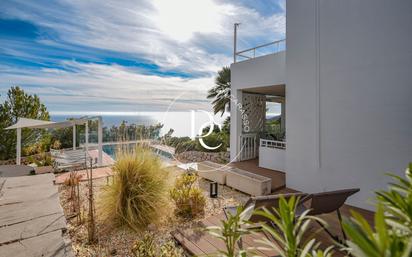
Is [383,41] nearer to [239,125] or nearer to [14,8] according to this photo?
[239,125]

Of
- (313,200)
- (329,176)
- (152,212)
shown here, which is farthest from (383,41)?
(152,212)

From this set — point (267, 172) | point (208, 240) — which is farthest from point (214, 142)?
point (208, 240)

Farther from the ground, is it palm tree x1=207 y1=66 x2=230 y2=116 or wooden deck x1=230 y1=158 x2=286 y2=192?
palm tree x1=207 y1=66 x2=230 y2=116

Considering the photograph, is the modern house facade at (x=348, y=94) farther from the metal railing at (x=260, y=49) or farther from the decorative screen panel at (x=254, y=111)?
the decorative screen panel at (x=254, y=111)

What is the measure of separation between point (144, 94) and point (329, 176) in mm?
6972

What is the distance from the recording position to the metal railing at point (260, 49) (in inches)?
285

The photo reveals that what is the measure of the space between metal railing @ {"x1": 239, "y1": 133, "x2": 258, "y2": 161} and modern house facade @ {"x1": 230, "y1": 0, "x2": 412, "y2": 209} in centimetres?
307

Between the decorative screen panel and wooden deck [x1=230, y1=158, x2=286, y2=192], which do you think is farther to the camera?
the decorative screen panel

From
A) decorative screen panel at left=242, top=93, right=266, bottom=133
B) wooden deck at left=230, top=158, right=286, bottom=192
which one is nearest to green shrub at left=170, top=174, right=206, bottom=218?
wooden deck at left=230, top=158, right=286, bottom=192

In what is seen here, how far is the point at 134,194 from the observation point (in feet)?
12.6

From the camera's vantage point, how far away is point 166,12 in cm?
737

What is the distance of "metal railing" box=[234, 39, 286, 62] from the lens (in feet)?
23.7

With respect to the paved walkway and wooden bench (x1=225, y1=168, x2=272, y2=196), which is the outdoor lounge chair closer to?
wooden bench (x1=225, y1=168, x2=272, y2=196)

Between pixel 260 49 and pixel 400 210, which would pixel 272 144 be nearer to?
pixel 260 49
